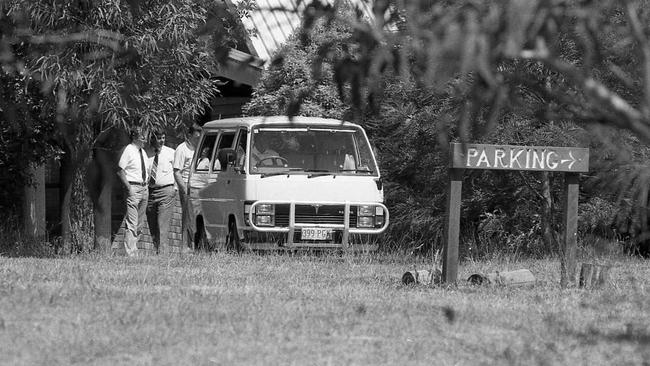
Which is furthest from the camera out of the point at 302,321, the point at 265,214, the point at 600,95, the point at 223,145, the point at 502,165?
the point at 223,145

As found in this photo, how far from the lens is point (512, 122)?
1470 centimetres

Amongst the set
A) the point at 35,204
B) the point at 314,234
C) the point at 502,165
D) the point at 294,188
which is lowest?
the point at 314,234

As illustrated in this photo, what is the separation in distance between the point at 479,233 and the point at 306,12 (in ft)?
39.8

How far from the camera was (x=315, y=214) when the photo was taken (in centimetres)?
1455

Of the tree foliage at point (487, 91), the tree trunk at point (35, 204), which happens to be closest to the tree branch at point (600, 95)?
the tree foliage at point (487, 91)

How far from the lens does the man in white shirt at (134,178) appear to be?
14945 mm

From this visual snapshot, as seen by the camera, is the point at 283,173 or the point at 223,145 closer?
the point at 283,173

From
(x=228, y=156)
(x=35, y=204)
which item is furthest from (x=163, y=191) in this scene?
(x=35, y=204)

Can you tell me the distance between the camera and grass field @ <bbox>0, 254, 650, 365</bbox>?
239 inches

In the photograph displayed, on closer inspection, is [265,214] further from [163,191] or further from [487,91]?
[487,91]

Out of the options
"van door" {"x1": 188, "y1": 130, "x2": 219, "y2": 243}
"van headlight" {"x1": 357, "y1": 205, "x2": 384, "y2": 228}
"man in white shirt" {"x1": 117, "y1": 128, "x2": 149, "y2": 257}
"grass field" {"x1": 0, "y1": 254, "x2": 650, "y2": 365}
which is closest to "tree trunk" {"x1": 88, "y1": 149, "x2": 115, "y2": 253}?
"man in white shirt" {"x1": 117, "y1": 128, "x2": 149, "y2": 257}

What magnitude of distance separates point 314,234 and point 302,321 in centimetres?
730

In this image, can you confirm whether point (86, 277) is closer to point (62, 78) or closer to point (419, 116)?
point (62, 78)

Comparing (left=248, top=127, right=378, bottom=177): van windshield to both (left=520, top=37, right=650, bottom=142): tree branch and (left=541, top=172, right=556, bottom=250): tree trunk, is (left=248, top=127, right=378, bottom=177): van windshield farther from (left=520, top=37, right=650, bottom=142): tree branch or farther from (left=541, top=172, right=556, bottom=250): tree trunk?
(left=520, top=37, right=650, bottom=142): tree branch
